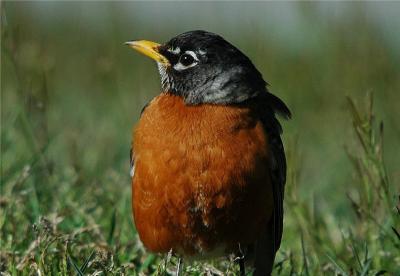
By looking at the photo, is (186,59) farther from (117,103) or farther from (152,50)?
(117,103)

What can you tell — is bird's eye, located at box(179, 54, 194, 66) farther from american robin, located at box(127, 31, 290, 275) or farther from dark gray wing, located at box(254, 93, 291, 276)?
dark gray wing, located at box(254, 93, 291, 276)

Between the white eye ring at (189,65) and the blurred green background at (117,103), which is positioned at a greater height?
the white eye ring at (189,65)

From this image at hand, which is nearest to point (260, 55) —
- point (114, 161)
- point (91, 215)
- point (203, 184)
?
point (114, 161)

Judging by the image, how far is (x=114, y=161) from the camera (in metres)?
7.39

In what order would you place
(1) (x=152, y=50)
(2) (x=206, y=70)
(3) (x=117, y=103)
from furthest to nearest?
(3) (x=117, y=103) → (1) (x=152, y=50) → (2) (x=206, y=70)

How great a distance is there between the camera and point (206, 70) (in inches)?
220

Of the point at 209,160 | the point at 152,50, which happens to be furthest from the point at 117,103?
the point at 209,160

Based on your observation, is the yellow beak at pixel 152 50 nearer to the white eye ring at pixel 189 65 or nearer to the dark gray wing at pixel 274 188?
the white eye ring at pixel 189 65

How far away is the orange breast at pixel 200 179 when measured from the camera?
498 cm

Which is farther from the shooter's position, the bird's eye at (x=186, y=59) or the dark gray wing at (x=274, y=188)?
the bird's eye at (x=186, y=59)

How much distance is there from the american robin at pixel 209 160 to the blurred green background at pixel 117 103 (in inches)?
11.1

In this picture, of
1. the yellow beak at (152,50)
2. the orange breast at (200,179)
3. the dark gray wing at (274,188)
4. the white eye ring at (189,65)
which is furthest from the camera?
the yellow beak at (152,50)

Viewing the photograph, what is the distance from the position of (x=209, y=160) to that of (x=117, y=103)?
15.0 feet

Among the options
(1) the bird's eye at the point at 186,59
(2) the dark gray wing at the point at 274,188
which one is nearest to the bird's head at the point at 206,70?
(1) the bird's eye at the point at 186,59
